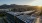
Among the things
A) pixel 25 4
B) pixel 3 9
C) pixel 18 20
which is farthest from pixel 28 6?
pixel 3 9

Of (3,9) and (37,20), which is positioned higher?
(3,9)

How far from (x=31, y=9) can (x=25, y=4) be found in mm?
132

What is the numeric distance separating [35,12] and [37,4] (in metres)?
0.14

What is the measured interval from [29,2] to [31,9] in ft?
0.41

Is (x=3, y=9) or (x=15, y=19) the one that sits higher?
(x=3, y=9)

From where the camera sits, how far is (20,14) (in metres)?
1.38

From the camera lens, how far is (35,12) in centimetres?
140

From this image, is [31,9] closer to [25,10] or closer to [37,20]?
[25,10]

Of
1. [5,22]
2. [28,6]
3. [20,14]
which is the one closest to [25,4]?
[28,6]

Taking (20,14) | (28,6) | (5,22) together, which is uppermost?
(28,6)

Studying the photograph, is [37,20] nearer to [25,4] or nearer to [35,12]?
[35,12]

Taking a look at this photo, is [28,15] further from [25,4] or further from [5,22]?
[5,22]

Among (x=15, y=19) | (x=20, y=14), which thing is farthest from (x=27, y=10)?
(x=15, y=19)

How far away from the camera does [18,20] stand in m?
1.31
